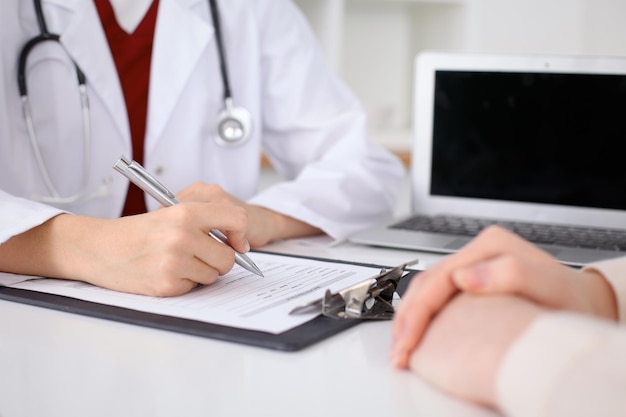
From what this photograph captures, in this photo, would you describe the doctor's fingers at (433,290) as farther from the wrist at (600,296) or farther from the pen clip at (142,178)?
the pen clip at (142,178)

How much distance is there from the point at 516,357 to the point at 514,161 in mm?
707

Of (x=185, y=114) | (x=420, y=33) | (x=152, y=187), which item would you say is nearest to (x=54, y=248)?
(x=152, y=187)

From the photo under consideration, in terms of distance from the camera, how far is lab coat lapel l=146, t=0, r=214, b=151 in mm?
1171

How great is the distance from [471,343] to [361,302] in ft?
0.56

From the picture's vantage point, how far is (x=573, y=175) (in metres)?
1.06

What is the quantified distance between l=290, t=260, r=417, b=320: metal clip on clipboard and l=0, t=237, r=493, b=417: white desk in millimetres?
17

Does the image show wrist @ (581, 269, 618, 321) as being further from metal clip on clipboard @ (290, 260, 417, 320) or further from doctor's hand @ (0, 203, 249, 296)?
doctor's hand @ (0, 203, 249, 296)

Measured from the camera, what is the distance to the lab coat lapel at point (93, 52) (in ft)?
3.62

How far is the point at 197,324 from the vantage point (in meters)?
0.59

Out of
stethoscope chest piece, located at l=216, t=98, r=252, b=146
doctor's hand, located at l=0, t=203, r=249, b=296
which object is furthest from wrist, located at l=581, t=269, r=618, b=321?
stethoscope chest piece, located at l=216, t=98, r=252, b=146

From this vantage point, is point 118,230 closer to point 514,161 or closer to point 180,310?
point 180,310

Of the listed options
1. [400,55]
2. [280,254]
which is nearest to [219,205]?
[280,254]

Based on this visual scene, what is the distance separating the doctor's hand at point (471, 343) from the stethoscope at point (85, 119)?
732mm

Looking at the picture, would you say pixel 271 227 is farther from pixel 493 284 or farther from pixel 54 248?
pixel 493 284
